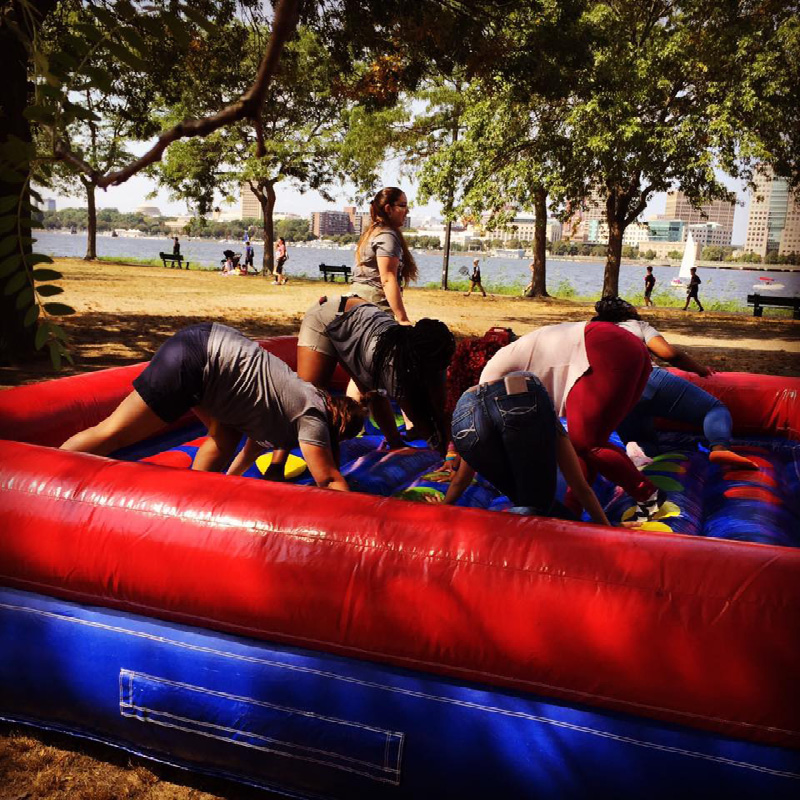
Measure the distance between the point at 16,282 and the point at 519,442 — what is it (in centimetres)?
203

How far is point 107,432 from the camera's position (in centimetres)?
318

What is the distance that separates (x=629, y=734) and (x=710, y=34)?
56.5 ft

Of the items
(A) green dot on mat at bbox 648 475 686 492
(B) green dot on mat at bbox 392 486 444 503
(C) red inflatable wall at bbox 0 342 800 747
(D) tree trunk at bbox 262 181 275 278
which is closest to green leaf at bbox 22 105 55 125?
(C) red inflatable wall at bbox 0 342 800 747

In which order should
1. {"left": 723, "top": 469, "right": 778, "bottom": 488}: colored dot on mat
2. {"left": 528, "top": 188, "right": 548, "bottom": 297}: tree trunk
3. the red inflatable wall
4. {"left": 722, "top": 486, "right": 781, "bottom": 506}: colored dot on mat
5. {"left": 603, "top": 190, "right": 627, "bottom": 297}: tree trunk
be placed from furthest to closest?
{"left": 528, "top": 188, "right": 548, "bottom": 297}: tree trunk
{"left": 603, "top": 190, "right": 627, "bottom": 297}: tree trunk
{"left": 723, "top": 469, "right": 778, "bottom": 488}: colored dot on mat
{"left": 722, "top": 486, "right": 781, "bottom": 506}: colored dot on mat
the red inflatable wall

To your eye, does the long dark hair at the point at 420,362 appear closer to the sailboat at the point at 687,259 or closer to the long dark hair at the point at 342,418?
the long dark hair at the point at 342,418

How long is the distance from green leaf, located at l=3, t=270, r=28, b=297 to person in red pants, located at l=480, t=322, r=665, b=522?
2413 mm

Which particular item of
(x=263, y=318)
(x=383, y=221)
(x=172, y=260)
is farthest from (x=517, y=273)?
(x=383, y=221)

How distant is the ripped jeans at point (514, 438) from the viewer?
110 inches

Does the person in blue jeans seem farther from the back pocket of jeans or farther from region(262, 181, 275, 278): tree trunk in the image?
region(262, 181, 275, 278): tree trunk

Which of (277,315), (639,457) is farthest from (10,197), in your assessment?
(277,315)

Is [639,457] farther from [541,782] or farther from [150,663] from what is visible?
[150,663]

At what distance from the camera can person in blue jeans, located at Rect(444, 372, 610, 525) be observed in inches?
110

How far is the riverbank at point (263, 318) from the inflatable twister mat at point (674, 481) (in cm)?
405

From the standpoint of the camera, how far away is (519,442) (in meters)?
2.82
